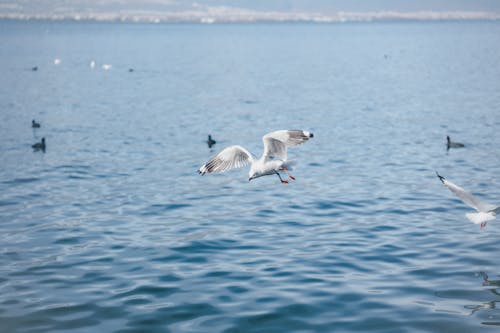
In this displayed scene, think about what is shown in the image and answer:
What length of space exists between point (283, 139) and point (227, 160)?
2004 millimetres

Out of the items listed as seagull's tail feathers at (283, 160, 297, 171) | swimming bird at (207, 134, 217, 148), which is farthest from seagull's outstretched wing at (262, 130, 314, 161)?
swimming bird at (207, 134, 217, 148)

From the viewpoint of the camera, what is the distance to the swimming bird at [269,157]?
16859 mm

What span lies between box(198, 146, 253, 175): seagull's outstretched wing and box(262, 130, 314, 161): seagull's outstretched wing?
75 centimetres

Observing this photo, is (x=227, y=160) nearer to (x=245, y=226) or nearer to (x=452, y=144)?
(x=245, y=226)

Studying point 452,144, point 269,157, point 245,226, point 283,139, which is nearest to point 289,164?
point 283,139

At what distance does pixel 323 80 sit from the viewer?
250ft

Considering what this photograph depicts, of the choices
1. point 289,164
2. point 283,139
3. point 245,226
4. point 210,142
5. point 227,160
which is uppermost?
point 210,142

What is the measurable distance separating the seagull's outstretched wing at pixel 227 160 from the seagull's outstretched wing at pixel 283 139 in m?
0.75

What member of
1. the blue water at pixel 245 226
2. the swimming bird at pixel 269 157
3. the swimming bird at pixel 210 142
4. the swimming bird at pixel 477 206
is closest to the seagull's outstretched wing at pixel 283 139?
the swimming bird at pixel 269 157

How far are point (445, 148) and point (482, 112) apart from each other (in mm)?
15280

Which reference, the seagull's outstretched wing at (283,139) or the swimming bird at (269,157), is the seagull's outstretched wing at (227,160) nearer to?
the swimming bird at (269,157)

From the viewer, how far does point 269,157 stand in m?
17.4

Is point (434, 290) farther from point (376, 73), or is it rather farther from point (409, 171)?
point (376, 73)

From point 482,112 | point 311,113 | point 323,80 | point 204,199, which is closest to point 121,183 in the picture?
point 204,199
